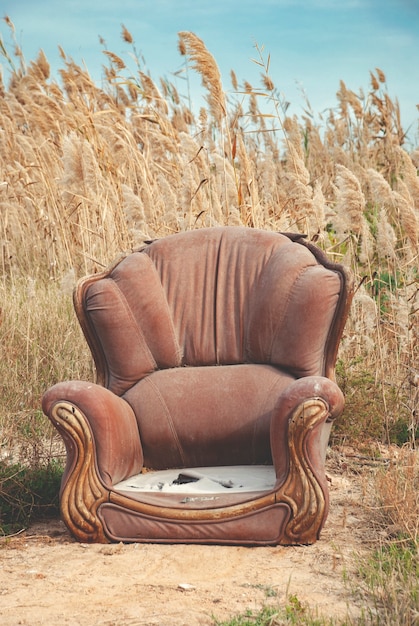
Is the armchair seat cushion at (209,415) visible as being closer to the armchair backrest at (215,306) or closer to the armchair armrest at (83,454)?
the armchair backrest at (215,306)

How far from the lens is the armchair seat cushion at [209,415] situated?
160 inches

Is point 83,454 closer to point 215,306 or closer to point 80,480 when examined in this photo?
point 80,480

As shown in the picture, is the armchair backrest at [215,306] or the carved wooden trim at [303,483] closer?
the carved wooden trim at [303,483]

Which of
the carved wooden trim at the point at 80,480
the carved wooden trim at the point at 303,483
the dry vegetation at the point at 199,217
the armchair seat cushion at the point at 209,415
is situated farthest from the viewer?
the dry vegetation at the point at 199,217

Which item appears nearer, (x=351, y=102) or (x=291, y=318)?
(x=291, y=318)

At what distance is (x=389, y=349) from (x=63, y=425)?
283cm

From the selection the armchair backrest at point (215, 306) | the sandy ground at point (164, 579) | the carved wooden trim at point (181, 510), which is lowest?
the sandy ground at point (164, 579)

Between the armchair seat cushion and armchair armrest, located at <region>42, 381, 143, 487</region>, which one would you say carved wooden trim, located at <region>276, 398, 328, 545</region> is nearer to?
the armchair seat cushion

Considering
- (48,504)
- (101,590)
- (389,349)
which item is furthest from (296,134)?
(101,590)

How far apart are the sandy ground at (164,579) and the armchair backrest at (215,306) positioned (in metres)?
0.84

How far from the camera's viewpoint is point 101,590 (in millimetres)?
3129

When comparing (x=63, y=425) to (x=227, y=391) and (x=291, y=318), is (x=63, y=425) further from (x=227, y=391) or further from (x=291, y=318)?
(x=291, y=318)

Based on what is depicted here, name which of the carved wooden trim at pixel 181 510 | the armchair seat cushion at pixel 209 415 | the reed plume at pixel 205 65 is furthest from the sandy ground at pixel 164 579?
the reed plume at pixel 205 65

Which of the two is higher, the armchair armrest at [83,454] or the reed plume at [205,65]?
the reed plume at [205,65]
